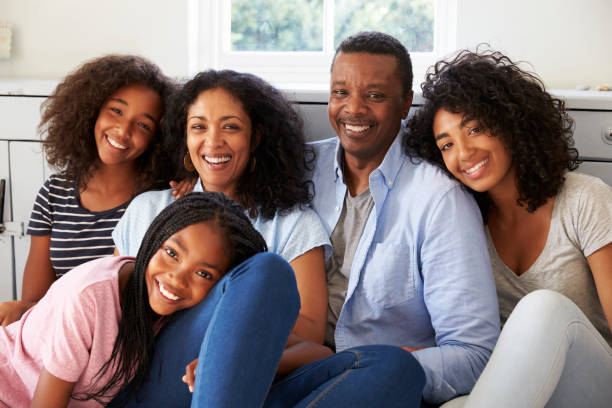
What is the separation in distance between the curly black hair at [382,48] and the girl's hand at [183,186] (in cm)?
49

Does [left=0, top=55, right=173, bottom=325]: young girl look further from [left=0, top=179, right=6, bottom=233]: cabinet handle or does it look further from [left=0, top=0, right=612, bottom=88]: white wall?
[left=0, top=0, right=612, bottom=88]: white wall

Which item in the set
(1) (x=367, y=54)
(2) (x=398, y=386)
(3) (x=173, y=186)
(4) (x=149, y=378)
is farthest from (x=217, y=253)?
(1) (x=367, y=54)

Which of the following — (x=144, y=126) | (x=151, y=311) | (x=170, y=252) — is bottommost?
(x=151, y=311)

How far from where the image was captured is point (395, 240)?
4.67ft

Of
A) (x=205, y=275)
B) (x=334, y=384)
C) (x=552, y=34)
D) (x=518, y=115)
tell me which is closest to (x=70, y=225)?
(x=205, y=275)

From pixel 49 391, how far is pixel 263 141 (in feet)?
2.52

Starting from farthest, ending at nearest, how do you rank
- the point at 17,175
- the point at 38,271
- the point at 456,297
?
the point at 17,175
the point at 38,271
the point at 456,297

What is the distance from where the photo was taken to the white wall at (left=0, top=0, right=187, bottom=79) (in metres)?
2.33

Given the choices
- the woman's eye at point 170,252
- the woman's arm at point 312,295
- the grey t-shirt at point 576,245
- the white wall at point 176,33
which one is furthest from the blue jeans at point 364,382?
the white wall at point 176,33

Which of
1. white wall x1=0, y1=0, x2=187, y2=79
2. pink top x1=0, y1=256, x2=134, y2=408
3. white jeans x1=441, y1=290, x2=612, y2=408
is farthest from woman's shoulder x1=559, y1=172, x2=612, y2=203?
white wall x1=0, y1=0, x2=187, y2=79

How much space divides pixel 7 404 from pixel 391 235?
2.75ft

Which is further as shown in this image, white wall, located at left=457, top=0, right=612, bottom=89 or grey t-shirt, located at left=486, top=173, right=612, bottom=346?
white wall, located at left=457, top=0, right=612, bottom=89

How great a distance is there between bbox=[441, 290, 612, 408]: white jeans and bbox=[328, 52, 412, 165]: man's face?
1.69 feet

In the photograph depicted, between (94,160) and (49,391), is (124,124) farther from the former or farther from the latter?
(49,391)
